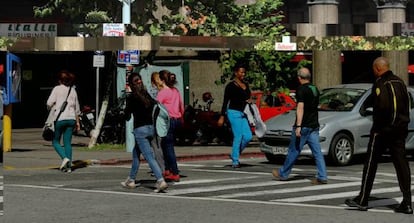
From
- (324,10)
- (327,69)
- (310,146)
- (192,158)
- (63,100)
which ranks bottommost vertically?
(192,158)

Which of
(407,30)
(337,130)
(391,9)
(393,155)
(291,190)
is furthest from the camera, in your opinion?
(391,9)

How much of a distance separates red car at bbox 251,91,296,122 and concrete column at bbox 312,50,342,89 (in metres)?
1.31

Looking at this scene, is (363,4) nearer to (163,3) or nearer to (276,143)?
(163,3)

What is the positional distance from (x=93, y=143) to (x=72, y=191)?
394 inches

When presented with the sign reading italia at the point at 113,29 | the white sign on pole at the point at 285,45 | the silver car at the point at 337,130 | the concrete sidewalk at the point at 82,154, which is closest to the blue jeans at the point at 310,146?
the silver car at the point at 337,130

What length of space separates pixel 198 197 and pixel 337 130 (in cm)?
591

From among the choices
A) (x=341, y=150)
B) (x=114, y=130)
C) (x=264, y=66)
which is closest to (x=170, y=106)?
(x=341, y=150)

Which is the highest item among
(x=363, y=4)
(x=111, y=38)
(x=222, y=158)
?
(x=363, y=4)

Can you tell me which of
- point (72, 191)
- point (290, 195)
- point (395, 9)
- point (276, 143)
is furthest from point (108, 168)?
point (395, 9)

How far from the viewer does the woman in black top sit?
17.4 m

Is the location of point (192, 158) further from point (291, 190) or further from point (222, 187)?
point (291, 190)

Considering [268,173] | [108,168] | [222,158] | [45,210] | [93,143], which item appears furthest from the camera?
[93,143]

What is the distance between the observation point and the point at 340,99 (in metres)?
19.8

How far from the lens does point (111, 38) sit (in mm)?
22297
